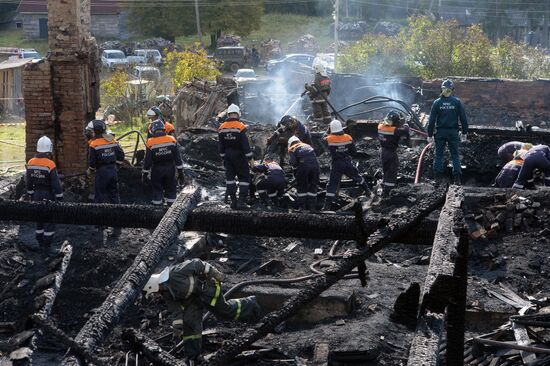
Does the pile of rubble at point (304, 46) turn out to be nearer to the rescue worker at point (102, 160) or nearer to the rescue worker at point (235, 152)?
the rescue worker at point (235, 152)

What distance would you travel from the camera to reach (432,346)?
4012 mm

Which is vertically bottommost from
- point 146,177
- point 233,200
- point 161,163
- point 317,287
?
point 233,200

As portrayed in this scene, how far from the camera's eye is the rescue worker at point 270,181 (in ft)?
47.2

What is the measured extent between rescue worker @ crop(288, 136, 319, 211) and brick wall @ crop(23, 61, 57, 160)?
4.30 metres

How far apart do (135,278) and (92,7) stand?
57088 millimetres

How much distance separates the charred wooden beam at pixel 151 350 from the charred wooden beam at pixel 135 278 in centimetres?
25

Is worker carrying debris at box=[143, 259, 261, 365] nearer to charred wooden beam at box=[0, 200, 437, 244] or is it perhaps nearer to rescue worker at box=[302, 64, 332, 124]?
charred wooden beam at box=[0, 200, 437, 244]

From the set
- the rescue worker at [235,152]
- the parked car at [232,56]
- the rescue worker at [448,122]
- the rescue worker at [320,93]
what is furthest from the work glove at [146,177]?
the parked car at [232,56]

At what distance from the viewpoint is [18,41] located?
58.8m

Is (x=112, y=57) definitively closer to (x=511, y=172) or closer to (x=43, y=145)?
(x=43, y=145)

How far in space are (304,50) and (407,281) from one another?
44.9 m

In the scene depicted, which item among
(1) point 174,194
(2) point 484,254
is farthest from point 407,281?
(1) point 174,194

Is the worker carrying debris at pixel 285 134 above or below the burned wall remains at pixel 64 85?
below

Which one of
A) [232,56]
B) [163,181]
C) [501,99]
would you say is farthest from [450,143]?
[232,56]
